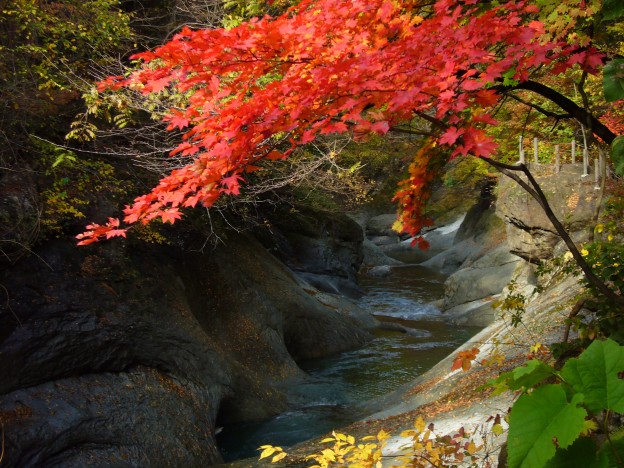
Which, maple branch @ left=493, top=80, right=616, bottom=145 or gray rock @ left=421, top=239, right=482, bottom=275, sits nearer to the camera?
maple branch @ left=493, top=80, right=616, bottom=145

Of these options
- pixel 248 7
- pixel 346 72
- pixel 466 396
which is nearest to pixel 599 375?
pixel 346 72

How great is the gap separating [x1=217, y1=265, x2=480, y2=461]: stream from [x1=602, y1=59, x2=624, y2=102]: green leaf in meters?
7.34

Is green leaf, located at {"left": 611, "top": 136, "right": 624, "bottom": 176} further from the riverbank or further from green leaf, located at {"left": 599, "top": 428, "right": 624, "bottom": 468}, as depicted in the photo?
the riverbank

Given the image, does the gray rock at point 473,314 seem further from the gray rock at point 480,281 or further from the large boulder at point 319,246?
the large boulder at point 319,246

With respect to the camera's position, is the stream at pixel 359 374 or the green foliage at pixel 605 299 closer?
the green foliage at pixel 605 299

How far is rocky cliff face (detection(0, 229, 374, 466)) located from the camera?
6391 mm

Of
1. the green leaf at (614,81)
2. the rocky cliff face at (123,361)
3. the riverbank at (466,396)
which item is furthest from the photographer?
the rocky cliff face at (123,361)

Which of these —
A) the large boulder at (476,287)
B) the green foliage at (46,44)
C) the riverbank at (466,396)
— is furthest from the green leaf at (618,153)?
the large boulder at (476,287)

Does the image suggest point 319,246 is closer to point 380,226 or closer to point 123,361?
point 123,361

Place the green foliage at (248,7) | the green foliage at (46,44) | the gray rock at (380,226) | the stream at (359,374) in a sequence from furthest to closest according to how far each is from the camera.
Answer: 1. the gray rock at (380,226)
2. the stream at (359,374)
3. the green foliage at (46,44)
4. the green foliage at (248,7)

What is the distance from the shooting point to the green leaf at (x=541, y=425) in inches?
53.2

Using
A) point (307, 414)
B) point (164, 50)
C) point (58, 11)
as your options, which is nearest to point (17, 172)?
point (58, 11)

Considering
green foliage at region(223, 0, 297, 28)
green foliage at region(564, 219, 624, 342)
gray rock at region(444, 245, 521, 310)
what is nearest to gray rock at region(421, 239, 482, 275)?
gray rock at region(444, 245, 521, 310)

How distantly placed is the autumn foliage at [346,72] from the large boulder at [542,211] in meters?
8.17
